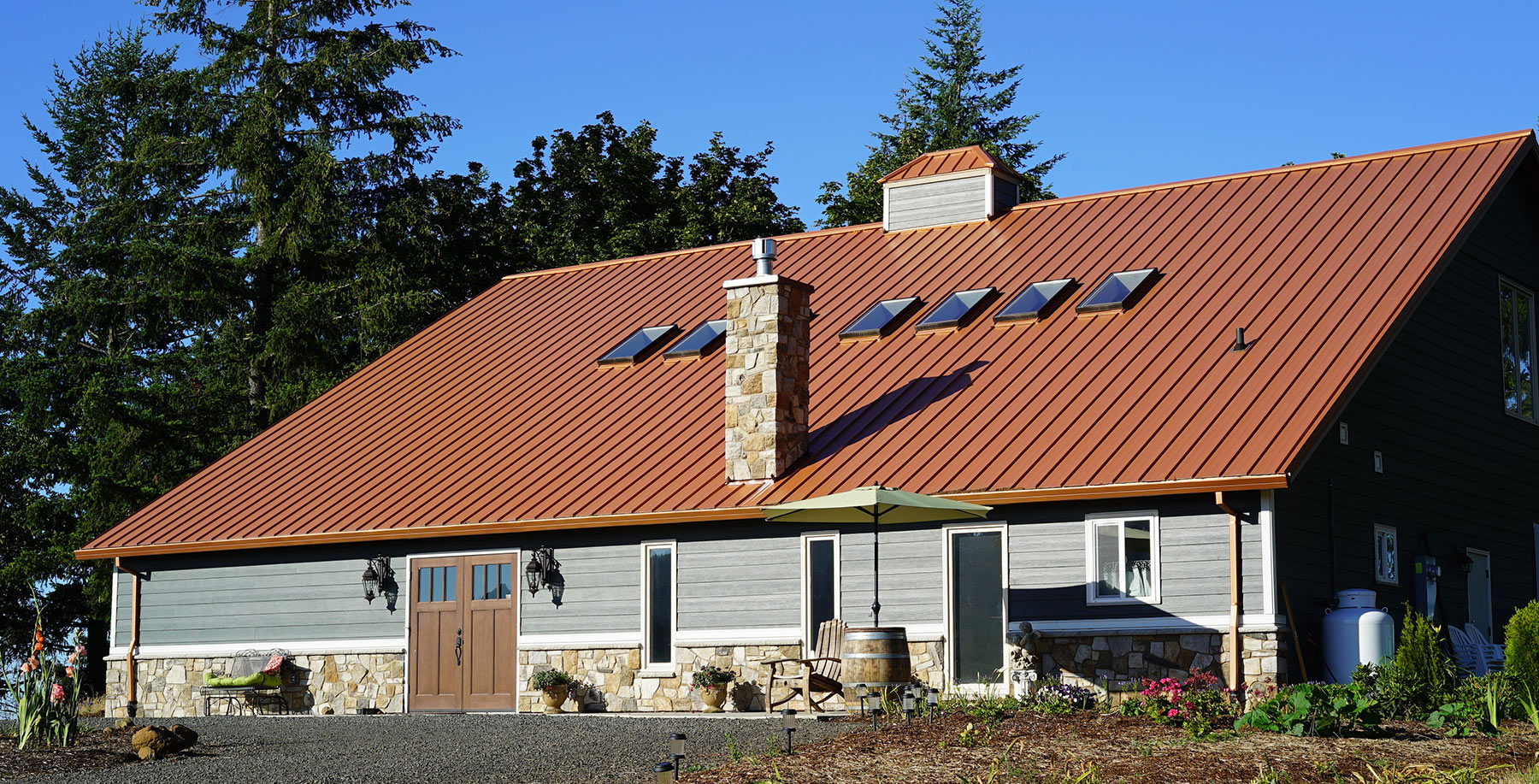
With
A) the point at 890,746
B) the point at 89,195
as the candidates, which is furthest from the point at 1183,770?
the point at 89,195

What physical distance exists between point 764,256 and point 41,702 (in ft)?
28.6

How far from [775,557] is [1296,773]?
26.9ft

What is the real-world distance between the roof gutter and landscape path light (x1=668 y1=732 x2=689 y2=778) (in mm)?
4658

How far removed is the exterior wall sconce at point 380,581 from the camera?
64.4 feet

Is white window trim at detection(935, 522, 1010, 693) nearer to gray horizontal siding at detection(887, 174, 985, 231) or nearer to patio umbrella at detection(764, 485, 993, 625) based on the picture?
patio umbrella at detection(764, 485, 993, 625)

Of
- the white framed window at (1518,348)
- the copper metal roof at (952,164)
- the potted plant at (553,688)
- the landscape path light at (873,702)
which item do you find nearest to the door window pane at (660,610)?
the potted plant at (553,688)

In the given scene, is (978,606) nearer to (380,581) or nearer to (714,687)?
(714,687)

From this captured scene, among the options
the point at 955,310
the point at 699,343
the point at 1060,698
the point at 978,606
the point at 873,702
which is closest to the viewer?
the point at 873,702

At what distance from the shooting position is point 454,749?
43.4 ft

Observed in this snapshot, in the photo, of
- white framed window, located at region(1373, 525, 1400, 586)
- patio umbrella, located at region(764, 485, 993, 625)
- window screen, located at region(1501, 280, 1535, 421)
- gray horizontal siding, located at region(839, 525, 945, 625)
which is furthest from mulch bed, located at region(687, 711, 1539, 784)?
window screen, located at region(1501, 280, 1535, 421)

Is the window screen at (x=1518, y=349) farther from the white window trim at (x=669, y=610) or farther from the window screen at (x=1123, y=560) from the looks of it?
the white window trim at (x=669, y=610)

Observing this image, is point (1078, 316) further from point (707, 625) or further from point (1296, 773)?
point (1296, 773)

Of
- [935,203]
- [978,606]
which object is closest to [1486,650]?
[978,606]

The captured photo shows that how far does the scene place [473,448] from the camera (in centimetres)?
2091
